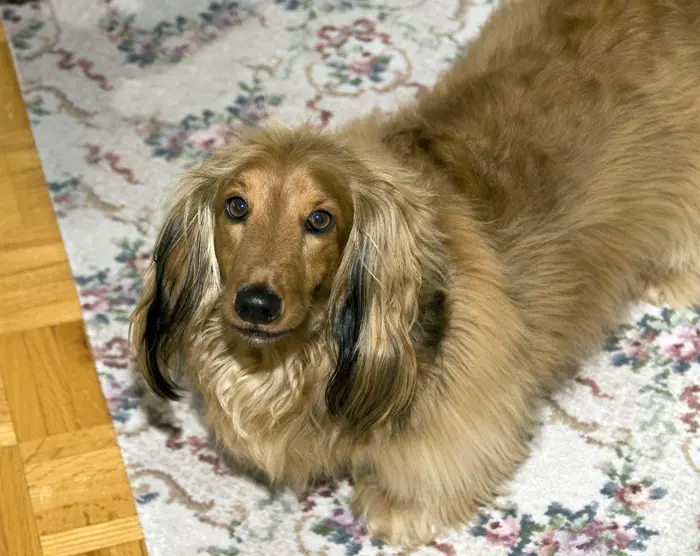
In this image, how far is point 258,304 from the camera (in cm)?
166

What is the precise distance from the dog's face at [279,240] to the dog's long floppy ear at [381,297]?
35 millimetres

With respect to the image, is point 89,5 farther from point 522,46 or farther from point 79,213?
point 522,46

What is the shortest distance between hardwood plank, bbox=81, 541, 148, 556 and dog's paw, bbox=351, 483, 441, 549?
0.41 m

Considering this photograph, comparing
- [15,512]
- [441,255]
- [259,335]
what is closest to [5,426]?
[15,512]

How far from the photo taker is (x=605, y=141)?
2.01 meters

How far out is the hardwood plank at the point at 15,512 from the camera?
206 cm

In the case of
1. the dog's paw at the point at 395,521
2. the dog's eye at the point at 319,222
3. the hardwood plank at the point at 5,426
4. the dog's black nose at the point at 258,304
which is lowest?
the hardwood plank at the point at 5,426

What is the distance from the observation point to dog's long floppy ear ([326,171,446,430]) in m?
1.75

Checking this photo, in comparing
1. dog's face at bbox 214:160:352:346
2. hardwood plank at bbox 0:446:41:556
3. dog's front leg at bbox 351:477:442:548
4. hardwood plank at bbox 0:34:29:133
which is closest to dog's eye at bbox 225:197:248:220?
dog's face at bbox 214:160:352:346

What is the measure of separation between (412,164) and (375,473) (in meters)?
0.56

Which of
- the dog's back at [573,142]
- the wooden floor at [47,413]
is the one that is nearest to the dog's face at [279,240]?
the dog's back at [573,142]

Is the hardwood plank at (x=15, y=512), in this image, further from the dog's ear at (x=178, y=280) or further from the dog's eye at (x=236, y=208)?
the dog's eye at (x=236, y=208)

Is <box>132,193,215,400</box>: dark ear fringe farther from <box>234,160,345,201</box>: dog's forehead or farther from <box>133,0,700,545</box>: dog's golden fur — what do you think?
<box>234,160,345,201</box>: dog's forehead

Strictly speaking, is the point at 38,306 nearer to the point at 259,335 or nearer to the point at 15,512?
the point at 15,512
